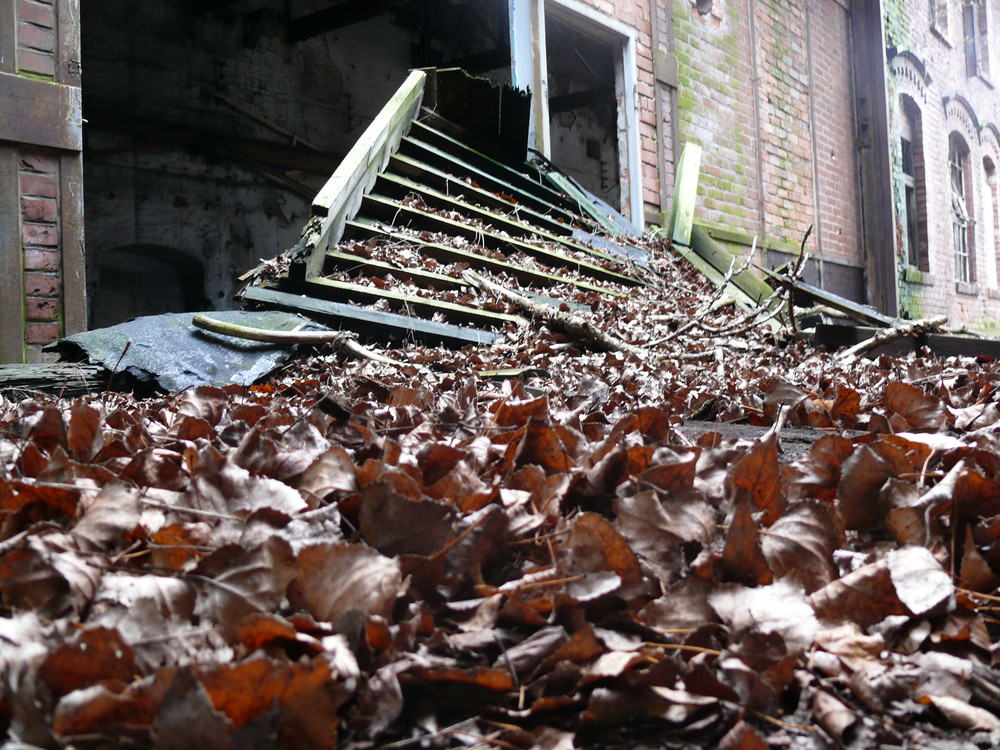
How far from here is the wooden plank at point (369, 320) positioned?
13.1 ft

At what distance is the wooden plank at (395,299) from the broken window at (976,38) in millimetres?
15893

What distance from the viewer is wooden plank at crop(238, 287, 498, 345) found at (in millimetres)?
3986

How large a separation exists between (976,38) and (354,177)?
16.6 metres

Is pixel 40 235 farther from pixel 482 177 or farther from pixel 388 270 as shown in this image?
pixel 482 177

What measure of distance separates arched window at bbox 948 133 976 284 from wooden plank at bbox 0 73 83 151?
16135 mm

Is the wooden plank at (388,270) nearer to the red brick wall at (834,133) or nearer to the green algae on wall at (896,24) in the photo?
the red brick wall at (834,133)

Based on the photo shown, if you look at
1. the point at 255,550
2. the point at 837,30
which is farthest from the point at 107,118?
the point at 837,30

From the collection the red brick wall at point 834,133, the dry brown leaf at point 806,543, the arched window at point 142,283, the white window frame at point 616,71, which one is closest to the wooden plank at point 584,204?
the white window frame at point 616,71

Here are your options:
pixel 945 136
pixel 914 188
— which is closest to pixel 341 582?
pixel 914 188

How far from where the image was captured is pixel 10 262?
4121 mm

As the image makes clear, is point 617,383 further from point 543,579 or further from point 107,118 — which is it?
point 107,118

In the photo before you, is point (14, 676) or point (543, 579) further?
point (543, 579)

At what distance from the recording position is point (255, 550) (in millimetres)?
868

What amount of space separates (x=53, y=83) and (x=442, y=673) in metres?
4.61
